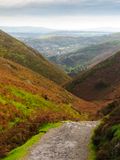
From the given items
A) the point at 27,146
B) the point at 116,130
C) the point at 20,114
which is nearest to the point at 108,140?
the point at 116,130

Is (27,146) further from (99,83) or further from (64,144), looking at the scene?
(99,83)

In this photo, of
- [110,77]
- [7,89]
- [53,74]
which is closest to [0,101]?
[7,89]

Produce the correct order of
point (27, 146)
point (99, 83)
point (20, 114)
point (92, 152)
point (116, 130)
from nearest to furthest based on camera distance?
point (116, 130)
point (92, 152)
point (27, 146)
point (20, 114)
point (99, 83)

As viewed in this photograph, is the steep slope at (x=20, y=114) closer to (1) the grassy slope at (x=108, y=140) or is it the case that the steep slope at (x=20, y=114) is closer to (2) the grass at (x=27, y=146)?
(2) the grass at (x=27, y=146)

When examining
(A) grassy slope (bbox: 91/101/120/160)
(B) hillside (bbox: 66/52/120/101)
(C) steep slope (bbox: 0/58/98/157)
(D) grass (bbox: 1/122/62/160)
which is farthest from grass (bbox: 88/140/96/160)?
(B) hillside (bbox: 66/52/120/101)

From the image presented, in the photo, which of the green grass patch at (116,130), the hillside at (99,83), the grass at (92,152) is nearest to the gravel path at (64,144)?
the grass at (92,152)

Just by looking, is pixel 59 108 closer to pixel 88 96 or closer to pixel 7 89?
pixel 7 89
